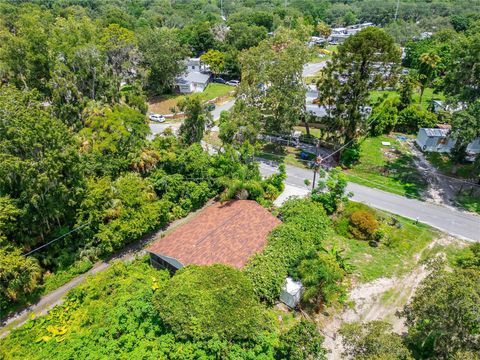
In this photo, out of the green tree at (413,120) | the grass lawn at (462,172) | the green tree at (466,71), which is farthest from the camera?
the green tree at (413,120)

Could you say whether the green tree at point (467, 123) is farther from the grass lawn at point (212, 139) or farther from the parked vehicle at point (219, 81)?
the parked vehicle at point (219, 81)

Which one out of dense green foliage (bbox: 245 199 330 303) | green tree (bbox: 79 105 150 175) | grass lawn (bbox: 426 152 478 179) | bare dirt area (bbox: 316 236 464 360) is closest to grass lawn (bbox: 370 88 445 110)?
grass lawn (bbox: 426 152 478 179)

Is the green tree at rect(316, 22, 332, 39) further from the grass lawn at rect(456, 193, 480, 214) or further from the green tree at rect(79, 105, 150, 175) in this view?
the green tree at rect(79, 105, 150, 175)

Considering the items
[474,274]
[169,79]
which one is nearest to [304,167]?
[474,274]

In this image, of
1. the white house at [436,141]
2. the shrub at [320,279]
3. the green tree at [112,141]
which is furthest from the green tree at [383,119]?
the green tree at [112,141]

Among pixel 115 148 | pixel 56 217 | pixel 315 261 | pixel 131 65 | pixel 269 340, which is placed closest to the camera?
pixel 269 340

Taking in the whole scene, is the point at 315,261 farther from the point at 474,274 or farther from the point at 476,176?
the point at 476,176

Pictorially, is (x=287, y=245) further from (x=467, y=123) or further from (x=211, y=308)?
(x=467, y=123)
